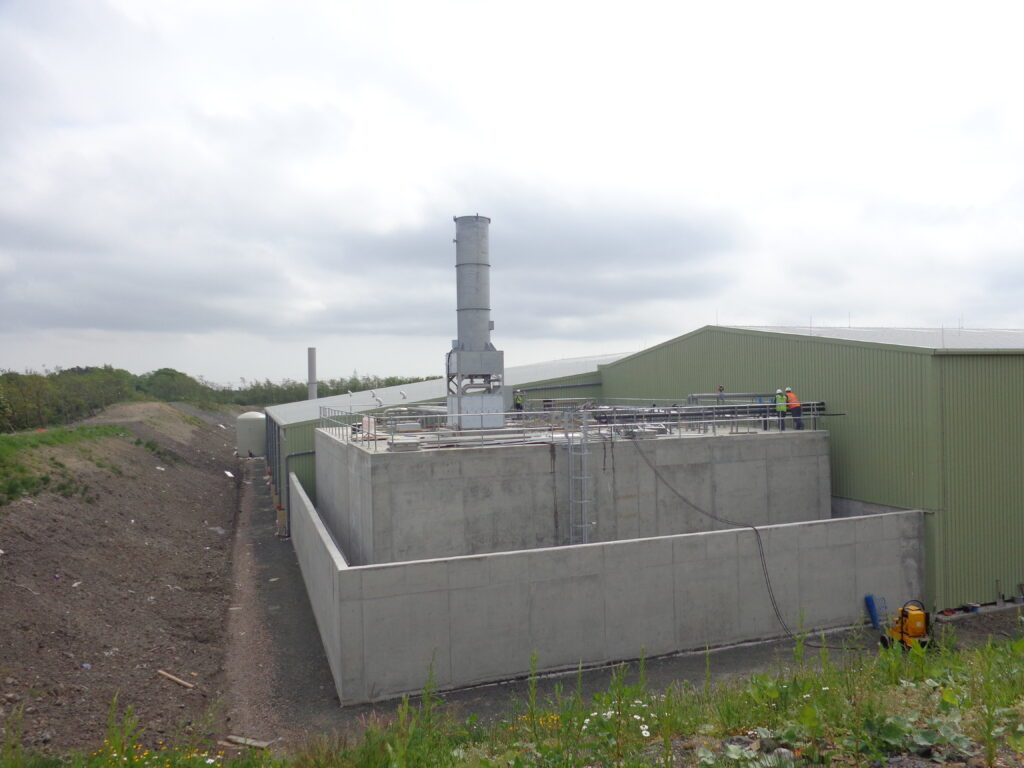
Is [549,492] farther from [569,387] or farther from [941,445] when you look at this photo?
[569,387]

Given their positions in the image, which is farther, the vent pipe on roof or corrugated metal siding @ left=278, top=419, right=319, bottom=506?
the vent pipe on roof

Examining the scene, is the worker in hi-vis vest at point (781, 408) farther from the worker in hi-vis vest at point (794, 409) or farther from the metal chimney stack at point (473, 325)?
the metal chimney stack at point (473, 325)

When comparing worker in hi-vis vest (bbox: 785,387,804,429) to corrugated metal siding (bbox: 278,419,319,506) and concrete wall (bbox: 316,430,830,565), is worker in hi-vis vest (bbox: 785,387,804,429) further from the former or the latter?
corrugated metal siding (bbox: 278,419,319,506)

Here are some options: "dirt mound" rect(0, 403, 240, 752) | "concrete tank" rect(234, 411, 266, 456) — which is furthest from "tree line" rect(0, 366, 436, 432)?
"dirt mound" rect(0, 403, 240, 752)

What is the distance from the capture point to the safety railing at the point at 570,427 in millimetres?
16625

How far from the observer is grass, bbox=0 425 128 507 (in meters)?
18.8

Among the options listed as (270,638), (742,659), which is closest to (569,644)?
(742,659)

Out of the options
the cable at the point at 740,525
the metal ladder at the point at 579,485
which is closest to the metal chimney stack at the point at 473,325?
the metal ladder at the point at 579,485

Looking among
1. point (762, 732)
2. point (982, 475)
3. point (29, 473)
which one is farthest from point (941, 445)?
point (29, 473)

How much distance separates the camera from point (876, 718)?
17.9 ft

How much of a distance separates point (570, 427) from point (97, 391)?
204 feet

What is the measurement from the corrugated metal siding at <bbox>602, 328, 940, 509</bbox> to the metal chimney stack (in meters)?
8.34

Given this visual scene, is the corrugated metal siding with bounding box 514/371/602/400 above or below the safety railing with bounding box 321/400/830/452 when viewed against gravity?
above

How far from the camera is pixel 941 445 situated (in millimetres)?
17078
